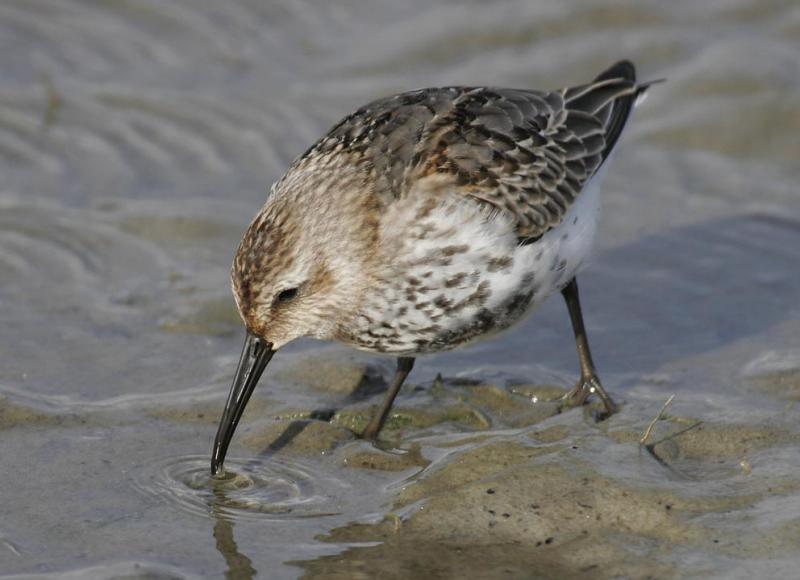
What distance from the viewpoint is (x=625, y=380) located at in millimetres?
7781

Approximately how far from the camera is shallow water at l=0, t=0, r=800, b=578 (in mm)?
5844

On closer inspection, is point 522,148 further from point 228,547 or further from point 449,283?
point 228,547

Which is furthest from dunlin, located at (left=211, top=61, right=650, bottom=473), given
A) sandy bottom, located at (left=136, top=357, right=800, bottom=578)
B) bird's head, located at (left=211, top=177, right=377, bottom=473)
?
sandy bottom, located at (left=136, top=357, right=800, bottom=578)

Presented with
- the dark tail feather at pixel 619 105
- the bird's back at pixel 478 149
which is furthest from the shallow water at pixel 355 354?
the bird's back at pixel 478 149

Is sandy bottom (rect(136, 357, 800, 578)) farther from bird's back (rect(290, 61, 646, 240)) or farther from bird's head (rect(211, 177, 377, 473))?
bird's back (rect(290, 61, 646, 240))

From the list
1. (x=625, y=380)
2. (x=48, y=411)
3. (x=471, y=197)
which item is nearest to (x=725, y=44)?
(x=625, y=380)

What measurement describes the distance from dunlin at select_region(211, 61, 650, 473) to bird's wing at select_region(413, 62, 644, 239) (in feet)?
0.04

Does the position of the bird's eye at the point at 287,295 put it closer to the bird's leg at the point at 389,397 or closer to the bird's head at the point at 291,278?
the bird's head at the point at 291,278

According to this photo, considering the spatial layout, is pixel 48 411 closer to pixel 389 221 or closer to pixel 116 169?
pixel 389 221

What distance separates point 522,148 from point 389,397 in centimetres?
148

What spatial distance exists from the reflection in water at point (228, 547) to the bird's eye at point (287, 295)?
0.95 m

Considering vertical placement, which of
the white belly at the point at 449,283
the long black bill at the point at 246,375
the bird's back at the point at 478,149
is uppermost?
the bird's back at the point at 478,149

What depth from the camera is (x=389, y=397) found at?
7.05m

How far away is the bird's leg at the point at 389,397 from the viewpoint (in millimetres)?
6910
